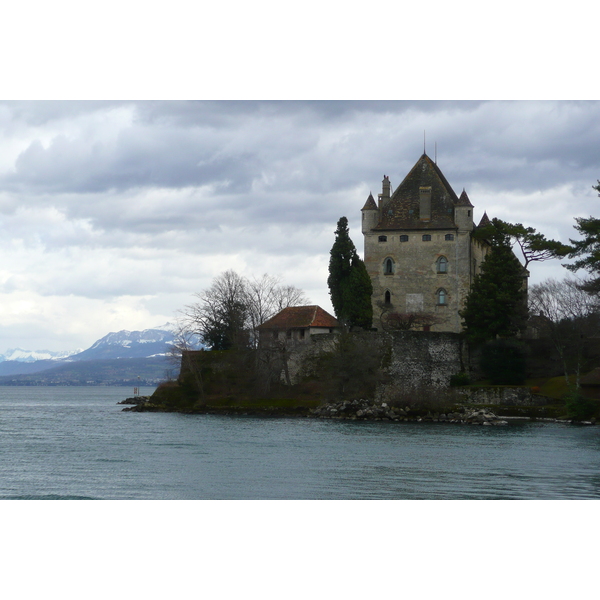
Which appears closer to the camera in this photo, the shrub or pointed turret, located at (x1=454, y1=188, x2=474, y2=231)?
the shrub

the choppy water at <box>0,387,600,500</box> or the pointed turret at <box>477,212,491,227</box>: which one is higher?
the pointed turret at <box>477,212,491,227</box>

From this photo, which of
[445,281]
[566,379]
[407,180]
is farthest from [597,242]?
[407,180]

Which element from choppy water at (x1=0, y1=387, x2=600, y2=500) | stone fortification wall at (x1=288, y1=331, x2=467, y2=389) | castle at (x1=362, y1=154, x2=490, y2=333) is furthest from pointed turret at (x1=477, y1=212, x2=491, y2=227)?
choppy water at (x1=0, y1=387, x2=600, y2=500)

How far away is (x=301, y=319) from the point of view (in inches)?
2112

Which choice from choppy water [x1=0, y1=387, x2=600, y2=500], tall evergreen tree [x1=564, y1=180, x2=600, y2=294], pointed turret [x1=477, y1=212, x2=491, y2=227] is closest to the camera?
choppy water [x1=0, y1=387, x2=600, y2=500]

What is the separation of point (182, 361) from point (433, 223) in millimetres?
19483

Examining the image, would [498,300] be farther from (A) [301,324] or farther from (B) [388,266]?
(A) [301,324]

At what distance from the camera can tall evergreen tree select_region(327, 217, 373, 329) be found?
5097 centimetres

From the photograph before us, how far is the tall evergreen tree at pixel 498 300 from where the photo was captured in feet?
158

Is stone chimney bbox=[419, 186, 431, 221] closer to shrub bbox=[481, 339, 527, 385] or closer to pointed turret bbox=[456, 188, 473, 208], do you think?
pointed turret bbox=[456, 188, 473, 208]

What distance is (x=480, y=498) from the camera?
19312mm

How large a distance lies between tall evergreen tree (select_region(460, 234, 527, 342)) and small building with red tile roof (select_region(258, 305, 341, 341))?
29.2 feet

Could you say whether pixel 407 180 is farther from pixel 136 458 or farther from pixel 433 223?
pixel 136 458

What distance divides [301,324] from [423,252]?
9745 mm
